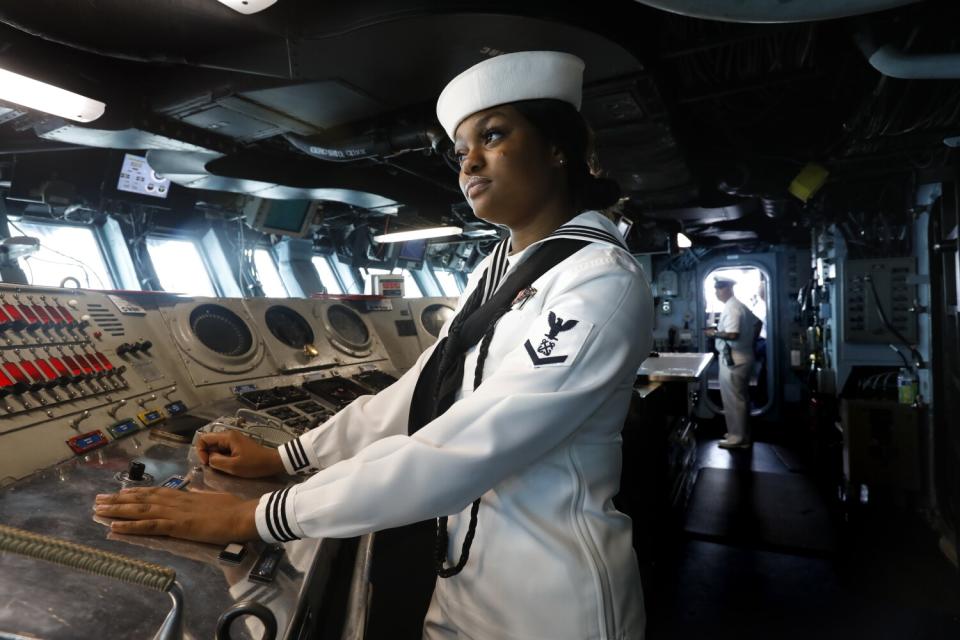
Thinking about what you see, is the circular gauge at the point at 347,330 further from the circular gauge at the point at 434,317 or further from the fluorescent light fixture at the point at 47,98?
the fluorescent light fixture at the point at 47,98

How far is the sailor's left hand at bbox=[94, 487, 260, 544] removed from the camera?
3.14 ft

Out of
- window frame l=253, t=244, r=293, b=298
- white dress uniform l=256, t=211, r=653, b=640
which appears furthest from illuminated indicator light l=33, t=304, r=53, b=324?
window frame l=253, t=244, r=293, b=298

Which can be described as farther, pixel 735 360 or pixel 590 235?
pixel 735 360

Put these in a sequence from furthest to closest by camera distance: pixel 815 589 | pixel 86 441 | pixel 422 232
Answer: pixel 422 232, pixel 815 589, pixel 86 441

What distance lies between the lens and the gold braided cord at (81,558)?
556 mm

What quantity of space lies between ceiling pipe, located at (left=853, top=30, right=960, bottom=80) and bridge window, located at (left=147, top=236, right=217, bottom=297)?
6446 millimetres

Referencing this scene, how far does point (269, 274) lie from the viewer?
7.94m

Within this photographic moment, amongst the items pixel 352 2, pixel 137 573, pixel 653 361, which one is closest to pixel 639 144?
pixel 653 361

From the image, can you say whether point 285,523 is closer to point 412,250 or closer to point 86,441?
point 86,441

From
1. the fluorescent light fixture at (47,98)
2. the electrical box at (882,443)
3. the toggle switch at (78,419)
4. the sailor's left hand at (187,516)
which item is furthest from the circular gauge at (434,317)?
the electrical box at (882,443)

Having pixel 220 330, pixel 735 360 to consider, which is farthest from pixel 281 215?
pixel 735 360

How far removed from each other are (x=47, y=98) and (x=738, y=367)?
7085 millimetres

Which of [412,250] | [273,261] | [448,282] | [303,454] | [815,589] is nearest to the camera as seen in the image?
[303,454]

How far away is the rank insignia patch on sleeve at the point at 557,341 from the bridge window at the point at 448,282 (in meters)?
10.6
